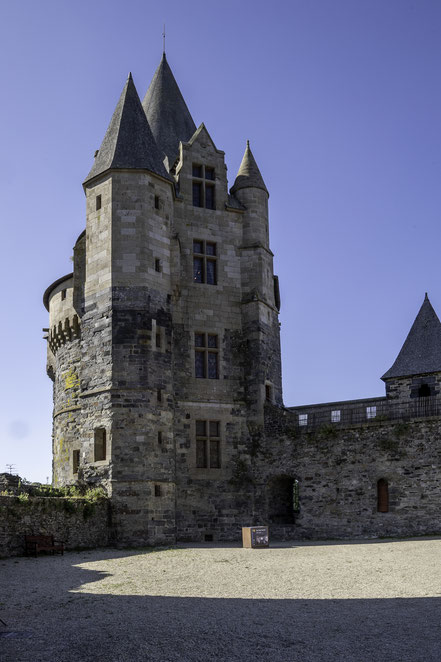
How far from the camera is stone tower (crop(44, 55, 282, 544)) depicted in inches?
1024

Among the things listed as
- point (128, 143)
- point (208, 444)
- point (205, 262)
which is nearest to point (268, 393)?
point (208, 444)

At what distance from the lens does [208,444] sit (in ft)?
94.0

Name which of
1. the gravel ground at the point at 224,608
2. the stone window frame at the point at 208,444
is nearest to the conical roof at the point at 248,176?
the stone window frame at the point at 208,444

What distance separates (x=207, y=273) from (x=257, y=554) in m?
12.3

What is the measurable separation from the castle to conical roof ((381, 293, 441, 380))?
0.08 metres

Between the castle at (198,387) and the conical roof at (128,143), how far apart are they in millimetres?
75

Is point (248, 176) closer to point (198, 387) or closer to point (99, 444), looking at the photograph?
point (198, 387)

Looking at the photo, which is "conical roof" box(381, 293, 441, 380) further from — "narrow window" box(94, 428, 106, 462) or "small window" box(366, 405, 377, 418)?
"narrow window" box(94, 428, 106, 462)

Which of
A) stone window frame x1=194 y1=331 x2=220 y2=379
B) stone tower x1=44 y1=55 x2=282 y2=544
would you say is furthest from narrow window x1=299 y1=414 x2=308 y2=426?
stone window frame x1=194 y1=331 x2=220 y2=379

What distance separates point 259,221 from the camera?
32.0 meters

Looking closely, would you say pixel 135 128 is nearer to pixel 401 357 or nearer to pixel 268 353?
pixel 268 353

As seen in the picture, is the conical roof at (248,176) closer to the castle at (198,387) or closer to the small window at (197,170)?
the castle at (198,387)

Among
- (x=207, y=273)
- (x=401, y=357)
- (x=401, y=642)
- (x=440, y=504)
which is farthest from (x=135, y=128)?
(x=401, y=642)

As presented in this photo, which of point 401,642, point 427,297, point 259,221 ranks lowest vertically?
point 401,642
